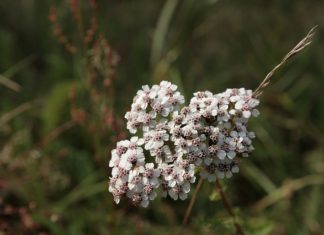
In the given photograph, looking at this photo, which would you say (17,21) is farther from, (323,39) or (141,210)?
(323,39)

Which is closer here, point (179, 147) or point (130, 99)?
point (179, 147)

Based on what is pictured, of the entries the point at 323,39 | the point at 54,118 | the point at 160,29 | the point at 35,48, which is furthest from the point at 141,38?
the point at 323,39

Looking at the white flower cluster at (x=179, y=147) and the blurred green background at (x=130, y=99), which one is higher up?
the blurred green background at (x=130, y=99)

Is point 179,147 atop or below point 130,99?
below

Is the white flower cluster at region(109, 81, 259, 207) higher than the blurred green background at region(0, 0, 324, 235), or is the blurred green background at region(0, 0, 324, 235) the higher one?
the blurred green background at region(0, 0, 324, 235)

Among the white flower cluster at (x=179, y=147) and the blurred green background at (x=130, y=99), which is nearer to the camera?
the white flower cluster at (x=179, y=147)

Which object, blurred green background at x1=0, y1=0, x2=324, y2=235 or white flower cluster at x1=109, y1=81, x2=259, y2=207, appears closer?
white flower cluster at x1=109, y1=81, x2=259, y2=207
